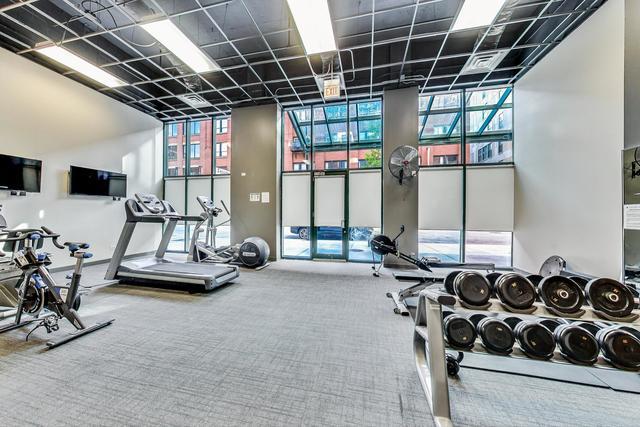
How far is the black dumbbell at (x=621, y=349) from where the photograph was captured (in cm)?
157

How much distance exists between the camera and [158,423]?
5.00 feet

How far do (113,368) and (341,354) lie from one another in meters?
1.99

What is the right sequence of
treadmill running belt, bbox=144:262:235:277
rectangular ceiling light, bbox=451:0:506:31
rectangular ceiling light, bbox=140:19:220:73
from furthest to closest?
1. treadmill running belt, bbox=144:262:235:277
2. rectangular ceiling light, bbox=140:19:220:73
3. rectangular ceiling light, bbox=451:0:506:31

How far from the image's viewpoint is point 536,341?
5.62ft

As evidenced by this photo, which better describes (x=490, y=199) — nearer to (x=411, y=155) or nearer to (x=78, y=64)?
(x=411, y=155)

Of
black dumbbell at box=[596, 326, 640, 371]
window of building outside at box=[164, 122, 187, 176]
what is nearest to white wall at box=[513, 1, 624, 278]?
black dumbbell at box=[596, 326, 640, 371]

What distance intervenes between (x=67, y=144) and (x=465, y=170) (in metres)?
9.07

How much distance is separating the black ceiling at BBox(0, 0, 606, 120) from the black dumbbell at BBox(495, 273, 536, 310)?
12.3ft

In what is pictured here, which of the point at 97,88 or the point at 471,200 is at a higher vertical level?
the point at 97,88

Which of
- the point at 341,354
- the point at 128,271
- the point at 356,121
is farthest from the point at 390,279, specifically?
the point at 128,271

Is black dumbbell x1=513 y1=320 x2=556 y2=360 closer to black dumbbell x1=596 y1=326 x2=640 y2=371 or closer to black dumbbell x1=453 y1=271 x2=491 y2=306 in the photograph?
black dumbbell x1=596 y1=326 x2=640 y2=371

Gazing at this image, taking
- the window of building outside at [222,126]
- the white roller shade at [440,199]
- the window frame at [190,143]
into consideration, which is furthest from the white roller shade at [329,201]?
the window of building outside at [222,126]

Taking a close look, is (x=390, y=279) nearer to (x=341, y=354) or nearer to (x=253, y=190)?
(x=341, y=354)

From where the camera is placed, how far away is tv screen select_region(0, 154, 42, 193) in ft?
14.0
